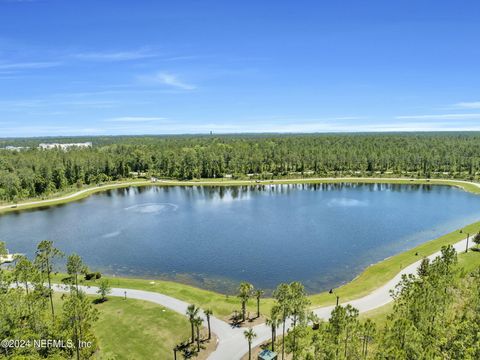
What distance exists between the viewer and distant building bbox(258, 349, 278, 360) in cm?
3206

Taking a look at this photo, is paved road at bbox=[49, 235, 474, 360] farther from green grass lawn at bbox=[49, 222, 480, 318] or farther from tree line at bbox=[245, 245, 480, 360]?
tree line at bbox=[245, 245, 480, 360]

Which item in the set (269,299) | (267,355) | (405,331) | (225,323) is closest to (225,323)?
(225,323)

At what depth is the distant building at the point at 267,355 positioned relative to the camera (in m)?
32.1

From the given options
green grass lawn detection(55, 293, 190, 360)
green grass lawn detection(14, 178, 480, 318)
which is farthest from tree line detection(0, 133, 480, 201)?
green grass lawn detection(55, 293, 190, 360)

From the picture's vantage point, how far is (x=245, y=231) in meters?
80.9

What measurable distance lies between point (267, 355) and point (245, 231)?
48.7 meters

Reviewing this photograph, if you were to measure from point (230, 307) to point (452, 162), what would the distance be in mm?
174460

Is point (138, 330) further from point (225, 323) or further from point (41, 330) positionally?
point (41, 330)

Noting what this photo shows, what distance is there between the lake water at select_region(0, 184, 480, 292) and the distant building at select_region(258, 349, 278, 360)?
1911cm

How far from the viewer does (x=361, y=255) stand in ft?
212

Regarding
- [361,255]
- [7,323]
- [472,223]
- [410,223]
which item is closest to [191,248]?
[361,255]

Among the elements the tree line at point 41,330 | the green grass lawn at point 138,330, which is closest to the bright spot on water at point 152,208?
the green grass lawn at point 138,330

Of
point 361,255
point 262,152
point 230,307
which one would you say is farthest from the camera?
point 262,152

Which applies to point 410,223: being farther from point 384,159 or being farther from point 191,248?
point 384,159
